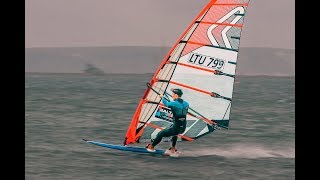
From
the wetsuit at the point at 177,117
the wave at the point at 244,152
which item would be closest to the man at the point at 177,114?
the wetsuit at the point at 177,117

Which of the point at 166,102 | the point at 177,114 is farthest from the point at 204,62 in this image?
the point at 177,114

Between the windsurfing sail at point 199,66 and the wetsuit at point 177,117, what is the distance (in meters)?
0.27

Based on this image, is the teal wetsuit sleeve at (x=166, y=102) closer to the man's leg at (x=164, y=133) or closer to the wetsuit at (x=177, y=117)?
the wetsuit at (x=177, y=117)

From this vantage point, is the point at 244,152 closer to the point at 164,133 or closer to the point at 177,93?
the point at 164,133

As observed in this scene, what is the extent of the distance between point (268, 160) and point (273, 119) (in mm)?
31629

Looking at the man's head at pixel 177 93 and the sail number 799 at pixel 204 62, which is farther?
the sail number 799 at pixel 204 62

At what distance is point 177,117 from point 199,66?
216 centimetres

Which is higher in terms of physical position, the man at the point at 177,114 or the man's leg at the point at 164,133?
the man at the point at 177,114

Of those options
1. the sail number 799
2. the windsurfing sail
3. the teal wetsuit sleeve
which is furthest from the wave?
the sail number 799

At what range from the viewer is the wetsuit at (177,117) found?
2539cm

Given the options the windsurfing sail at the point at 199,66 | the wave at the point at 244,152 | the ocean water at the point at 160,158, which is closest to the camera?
the ocean water at the point at 160,158
